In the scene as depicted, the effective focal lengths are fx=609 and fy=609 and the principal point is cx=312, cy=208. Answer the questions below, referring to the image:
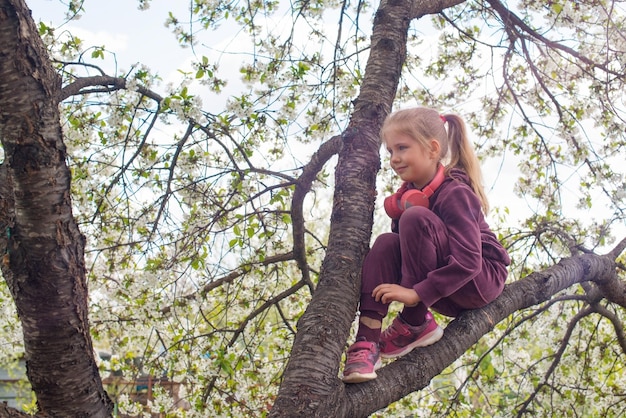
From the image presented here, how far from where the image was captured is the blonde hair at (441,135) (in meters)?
2.19

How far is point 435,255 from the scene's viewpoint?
74.9 inches

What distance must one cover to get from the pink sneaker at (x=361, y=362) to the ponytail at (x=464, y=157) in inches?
26.7

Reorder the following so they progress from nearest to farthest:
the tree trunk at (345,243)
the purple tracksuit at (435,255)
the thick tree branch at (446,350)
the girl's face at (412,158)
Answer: the tree trunk at (345,243), the thick tree branch at (446,350), the purple tracksuit at (435,255), the girl's face at (412,158)

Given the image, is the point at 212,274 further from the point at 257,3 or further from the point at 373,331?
the point at 257,3

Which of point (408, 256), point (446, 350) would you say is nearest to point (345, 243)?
point (408, 256)

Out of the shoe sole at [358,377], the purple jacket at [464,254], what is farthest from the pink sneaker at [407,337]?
the shoe sole at [358,377]

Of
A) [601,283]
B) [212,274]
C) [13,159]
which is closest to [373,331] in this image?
[13,159]

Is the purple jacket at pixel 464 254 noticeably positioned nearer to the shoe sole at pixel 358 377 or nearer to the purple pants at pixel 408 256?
the purple pants at pixel 408 256

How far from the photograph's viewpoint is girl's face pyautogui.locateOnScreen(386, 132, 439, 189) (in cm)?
217

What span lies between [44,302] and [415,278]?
1.09 meters

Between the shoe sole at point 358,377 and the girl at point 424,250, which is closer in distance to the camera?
the shoe sole at point 358,377

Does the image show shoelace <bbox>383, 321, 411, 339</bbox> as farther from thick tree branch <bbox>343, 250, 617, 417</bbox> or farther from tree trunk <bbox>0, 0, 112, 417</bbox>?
tree trunk <bbox>0, 0, 112, 417</bbox>

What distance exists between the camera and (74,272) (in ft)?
5.58

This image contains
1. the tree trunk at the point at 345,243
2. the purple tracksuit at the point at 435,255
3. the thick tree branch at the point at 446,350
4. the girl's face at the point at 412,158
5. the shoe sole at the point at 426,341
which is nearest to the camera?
the tree trunk at the point at 345,243
